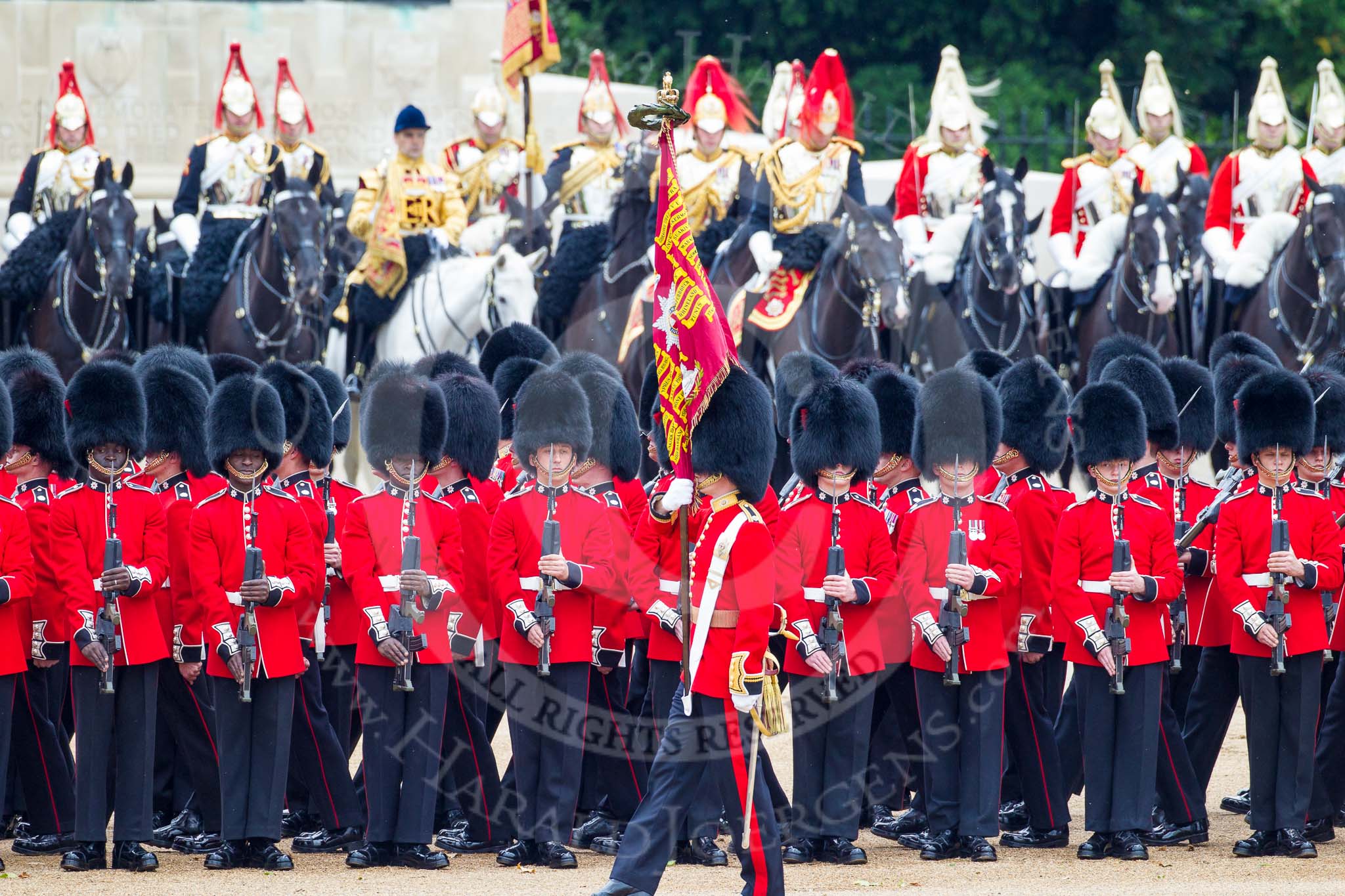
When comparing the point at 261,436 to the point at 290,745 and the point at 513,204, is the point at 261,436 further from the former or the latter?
the point at 513,204

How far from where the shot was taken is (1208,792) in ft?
25.0

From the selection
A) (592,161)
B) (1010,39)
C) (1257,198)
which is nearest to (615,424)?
(1257,198)

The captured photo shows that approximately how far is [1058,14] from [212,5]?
8044 mm

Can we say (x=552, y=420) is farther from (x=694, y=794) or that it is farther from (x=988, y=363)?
(x=988, y=363)

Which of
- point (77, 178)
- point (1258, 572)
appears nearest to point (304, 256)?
point (77, 178)

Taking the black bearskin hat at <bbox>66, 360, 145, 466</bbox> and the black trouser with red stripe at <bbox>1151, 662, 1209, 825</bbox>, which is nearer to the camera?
the black bearskin hat at <bbox>66, 360, 145, 466</bbox>

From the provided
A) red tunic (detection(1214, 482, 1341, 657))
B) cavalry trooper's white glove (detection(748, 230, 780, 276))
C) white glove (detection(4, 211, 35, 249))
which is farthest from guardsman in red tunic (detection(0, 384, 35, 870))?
white glove (detection(4, 211, 35, 249))

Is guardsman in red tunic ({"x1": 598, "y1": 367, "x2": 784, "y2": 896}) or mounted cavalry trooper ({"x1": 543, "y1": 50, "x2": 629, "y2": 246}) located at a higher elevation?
mounted cavalry trooper ({"x1": 543, "y1": 50, "x2": 629, "y2": 246})

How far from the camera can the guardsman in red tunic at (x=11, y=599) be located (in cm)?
623

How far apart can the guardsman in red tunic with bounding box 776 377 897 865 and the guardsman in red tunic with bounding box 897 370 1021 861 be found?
12 cm

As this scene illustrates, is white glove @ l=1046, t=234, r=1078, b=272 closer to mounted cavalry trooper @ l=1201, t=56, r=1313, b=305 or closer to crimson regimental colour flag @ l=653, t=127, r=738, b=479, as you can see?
mounted cavalry trooper @ l=1201, t=56, r=1313, b=305

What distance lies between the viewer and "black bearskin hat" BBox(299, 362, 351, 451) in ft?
26.0

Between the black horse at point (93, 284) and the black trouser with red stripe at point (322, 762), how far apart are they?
6.18 m

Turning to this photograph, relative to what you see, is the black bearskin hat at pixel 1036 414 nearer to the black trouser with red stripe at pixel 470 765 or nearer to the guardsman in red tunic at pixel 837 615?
the guardsman in red tunic at pixel 837 615
